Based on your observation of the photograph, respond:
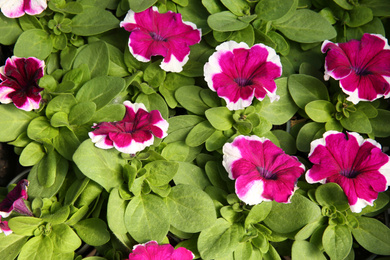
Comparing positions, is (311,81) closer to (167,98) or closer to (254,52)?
(254,52)

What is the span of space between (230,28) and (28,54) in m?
0.60

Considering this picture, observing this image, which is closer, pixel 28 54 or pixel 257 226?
pixel 257 226

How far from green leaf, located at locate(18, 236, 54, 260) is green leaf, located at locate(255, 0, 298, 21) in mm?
874

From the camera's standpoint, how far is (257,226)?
102 centimetres

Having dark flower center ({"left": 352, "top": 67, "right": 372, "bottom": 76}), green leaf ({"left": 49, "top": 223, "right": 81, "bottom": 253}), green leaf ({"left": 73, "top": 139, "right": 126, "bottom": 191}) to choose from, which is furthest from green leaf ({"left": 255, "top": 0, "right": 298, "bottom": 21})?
green leaf ({"left": 49, "top": 223, "right": 81, "bottom": 253})

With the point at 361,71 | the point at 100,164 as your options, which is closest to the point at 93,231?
the point at 100,164

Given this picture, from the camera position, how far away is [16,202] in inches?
37.3

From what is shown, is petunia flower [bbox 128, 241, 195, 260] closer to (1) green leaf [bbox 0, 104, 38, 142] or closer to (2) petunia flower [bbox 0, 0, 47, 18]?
(1) green leaf [bbox 0, 104, 38, 142]

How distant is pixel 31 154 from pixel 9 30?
40cm

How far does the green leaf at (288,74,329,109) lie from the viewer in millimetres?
1130

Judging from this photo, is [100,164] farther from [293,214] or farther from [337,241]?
[337,241]

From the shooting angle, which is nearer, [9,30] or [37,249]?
[37,249]

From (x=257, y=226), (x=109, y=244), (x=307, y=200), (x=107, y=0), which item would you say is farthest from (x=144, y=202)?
(x=107, y=0)

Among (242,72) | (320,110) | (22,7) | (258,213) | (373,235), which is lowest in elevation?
(373,235)
